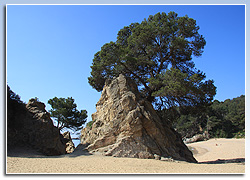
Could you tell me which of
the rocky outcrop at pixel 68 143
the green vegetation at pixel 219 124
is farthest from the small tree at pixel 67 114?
the green vegetation at pixel 219 124

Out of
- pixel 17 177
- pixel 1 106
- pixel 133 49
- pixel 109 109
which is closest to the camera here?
pixel 17 177

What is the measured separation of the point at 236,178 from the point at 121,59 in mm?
12090

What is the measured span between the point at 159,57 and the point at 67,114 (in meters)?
14.8

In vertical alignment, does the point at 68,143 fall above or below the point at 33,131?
below

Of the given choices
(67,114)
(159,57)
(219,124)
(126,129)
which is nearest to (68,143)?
(67,114)

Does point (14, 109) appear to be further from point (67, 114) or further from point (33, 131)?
point (67, 114)

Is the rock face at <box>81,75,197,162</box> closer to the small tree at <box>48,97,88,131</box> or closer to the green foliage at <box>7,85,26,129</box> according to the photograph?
the green foliage at <box>7,85,26,129</box>

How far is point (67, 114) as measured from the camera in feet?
84.6

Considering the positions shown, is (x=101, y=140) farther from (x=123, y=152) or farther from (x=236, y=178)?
(x=236, y=178)

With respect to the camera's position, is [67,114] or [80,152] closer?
[80,152]

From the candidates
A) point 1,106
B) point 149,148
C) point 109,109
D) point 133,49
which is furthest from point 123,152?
point 133,49

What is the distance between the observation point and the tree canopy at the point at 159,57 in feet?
51.5

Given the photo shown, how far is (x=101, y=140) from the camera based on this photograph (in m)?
14.0

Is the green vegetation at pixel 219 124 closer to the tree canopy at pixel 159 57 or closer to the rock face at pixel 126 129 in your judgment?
the tree canopy at pixel 159 57
